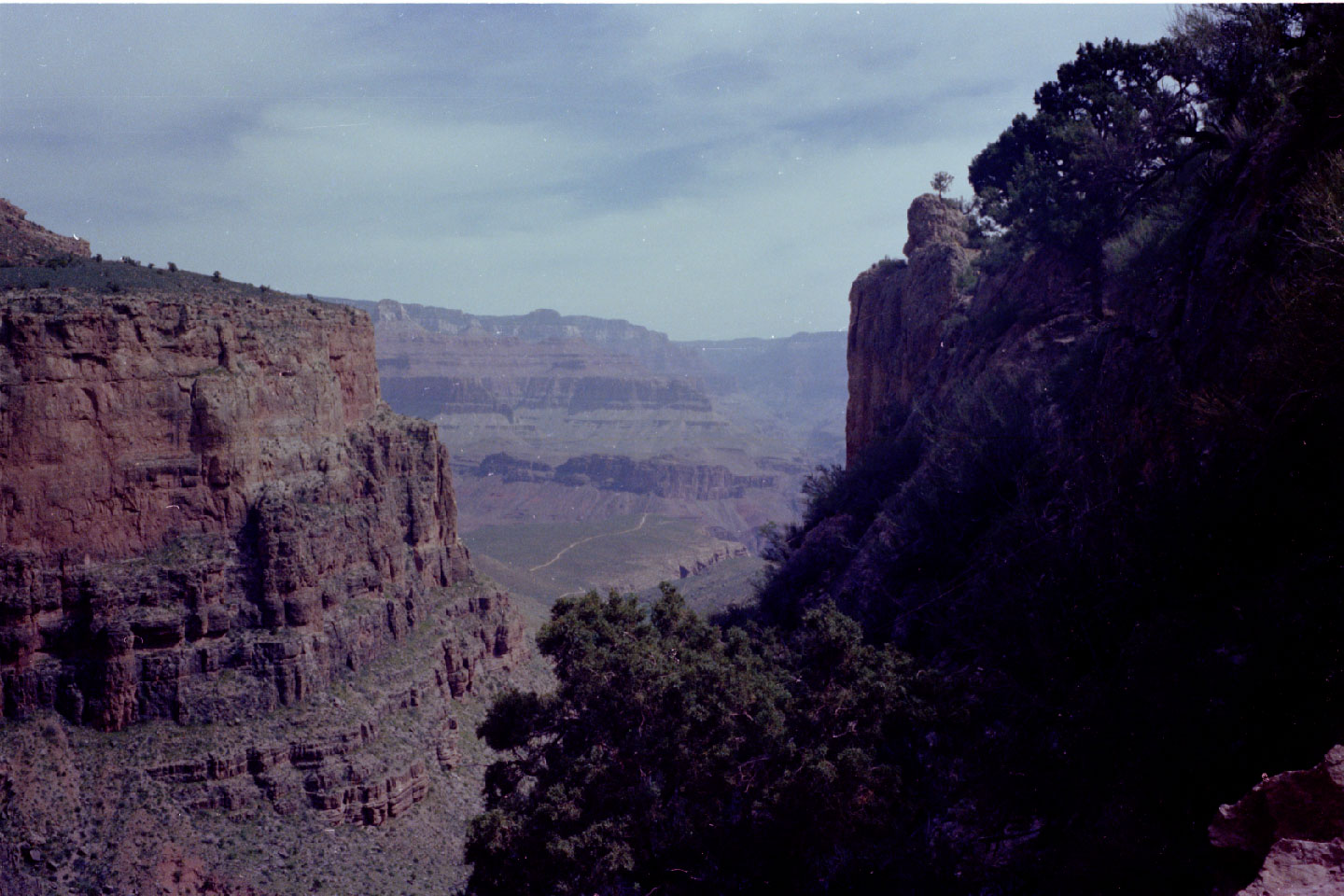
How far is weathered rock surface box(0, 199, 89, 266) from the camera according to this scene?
40.6 m

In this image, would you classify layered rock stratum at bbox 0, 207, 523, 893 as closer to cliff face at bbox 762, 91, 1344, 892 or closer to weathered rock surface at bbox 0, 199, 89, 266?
weathered rock surface at bbox 0, 199, 89, 266

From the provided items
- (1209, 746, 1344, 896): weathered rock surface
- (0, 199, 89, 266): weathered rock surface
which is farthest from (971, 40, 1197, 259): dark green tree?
(0, 199, 89, 266): weathered rock surface

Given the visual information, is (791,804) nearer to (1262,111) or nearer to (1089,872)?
(1089,872)

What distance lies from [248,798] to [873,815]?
26.7 m

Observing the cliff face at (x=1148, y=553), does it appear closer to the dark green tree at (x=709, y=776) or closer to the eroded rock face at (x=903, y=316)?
the dark green tree at (x=709, y=776)

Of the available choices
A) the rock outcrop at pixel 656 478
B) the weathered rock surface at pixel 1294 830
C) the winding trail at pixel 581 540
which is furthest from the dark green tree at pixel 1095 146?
the rock outcrop at pixel 656 478

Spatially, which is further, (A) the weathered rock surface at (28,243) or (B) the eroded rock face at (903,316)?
(A) the weathered rock surface at (28,243)

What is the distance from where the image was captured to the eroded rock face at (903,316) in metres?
34.8

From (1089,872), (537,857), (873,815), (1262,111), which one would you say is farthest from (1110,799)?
(1262,111)

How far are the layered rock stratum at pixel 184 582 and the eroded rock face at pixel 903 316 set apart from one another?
2481cm

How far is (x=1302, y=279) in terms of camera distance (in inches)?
454

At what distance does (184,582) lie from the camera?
113 ft

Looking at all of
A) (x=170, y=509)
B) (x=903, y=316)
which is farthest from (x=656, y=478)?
(x=170, y=509)

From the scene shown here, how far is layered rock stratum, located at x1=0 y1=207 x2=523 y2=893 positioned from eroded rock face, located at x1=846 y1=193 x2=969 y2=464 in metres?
24.8
